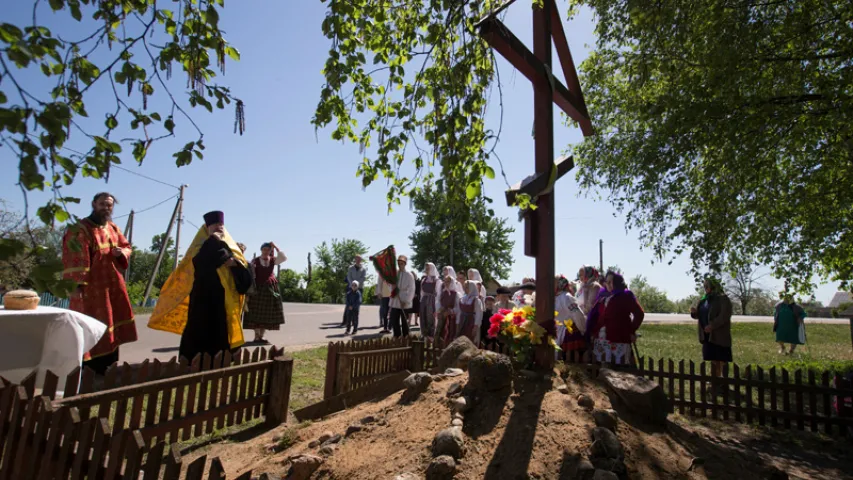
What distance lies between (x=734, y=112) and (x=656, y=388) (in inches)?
230

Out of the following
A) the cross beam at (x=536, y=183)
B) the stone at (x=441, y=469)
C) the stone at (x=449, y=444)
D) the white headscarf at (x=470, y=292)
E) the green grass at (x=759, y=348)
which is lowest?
the green grass at (x=759, y=348)

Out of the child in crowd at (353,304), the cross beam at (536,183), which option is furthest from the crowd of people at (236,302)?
the child in crowd at (353,304)

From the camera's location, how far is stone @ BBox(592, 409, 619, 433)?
3477 millimetres

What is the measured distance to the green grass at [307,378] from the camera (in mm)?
5895

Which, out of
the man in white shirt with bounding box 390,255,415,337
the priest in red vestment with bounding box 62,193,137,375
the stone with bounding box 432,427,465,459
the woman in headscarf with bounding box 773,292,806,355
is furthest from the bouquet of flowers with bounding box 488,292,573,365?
the woman in headscarf with bounding box 773,292,806,355

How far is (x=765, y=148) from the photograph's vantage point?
25.8ft

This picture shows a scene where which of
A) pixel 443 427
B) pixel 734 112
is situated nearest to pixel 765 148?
pixel 734 112

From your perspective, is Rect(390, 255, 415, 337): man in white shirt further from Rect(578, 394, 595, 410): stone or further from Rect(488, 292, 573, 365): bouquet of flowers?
Rect(578, 394, 595, 410): stone

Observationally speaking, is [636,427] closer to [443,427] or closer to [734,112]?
[443,427]

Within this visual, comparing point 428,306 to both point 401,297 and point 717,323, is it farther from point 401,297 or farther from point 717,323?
point 717,323

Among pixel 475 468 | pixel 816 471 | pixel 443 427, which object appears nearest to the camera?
pixel 475 468

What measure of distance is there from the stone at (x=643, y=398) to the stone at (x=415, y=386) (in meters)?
1.61

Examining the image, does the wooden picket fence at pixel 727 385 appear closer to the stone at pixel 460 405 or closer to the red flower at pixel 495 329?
the red flower at pixel 495 329

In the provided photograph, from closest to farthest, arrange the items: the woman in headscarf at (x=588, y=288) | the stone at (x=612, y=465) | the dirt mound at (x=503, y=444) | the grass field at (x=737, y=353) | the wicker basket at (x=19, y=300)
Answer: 1. the stone at (x=612, y=465)
2. the dirt mound at (x=503, y=444)
3. the wicker basket at (x=19, y=300)
4. the grass field at (x=737, y=353)
5. the woman in headscarf at (x=588, y=288)
